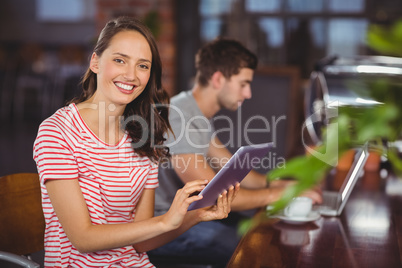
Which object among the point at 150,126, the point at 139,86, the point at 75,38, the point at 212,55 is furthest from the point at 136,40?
the point at 75,38

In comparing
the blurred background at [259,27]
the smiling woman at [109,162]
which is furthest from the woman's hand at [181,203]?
the blurred background at [259,27]

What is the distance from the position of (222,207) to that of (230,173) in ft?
0.64

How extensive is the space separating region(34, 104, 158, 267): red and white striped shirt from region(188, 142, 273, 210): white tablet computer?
0.26 metres

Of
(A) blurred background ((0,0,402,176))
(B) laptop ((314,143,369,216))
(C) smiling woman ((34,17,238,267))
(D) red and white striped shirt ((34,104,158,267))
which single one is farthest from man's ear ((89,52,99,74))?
(A) blurred background ((0,0,402,176))

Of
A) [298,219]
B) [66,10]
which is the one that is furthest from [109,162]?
[66,10]

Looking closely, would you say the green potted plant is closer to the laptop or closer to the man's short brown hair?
the laptop

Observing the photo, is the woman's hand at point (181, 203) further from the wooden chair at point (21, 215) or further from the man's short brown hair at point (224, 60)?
the man's short brown hair at point (224, 60)

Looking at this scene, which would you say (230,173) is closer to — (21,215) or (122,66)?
(122,66)

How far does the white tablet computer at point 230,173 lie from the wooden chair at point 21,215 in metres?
0.51

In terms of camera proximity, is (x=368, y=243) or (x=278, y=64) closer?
(x=368, y=243)

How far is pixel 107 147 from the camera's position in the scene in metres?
1.47

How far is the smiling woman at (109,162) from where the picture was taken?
1.31m

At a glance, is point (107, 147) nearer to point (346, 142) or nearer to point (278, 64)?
point (346, 142)

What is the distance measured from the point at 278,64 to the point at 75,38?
521 centimetres
